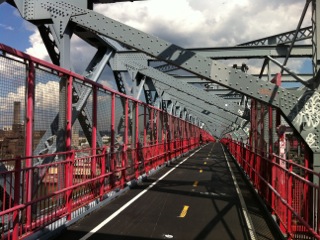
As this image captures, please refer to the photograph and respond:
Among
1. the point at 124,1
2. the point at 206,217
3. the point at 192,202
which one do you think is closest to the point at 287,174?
the point at 206,217

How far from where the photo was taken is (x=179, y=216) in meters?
9.62

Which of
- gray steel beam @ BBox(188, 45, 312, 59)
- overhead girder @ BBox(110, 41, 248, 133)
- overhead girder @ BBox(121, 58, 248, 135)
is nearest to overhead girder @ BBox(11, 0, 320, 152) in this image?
overhead girder @ BBox(110, 41, 248, 133)

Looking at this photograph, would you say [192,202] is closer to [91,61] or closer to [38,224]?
[38,224]

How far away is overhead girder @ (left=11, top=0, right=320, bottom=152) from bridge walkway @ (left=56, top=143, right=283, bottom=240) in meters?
2.56

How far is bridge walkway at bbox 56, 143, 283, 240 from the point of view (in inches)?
313

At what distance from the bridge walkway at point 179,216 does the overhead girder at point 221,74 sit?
8.41 ft

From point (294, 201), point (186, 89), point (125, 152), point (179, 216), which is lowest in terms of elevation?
point (179, 216)

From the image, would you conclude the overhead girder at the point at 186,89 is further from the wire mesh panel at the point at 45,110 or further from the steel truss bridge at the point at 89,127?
the wire mesh panel at the point at 45,110

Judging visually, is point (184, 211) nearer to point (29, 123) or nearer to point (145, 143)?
point (29, 123)

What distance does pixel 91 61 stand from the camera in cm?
1823

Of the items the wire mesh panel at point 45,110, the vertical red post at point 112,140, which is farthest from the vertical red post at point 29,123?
the vertical red post at point 112,140

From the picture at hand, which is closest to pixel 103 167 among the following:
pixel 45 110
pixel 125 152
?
pixel 125 152

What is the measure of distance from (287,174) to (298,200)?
68 cm

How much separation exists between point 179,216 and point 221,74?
381 centimetres
